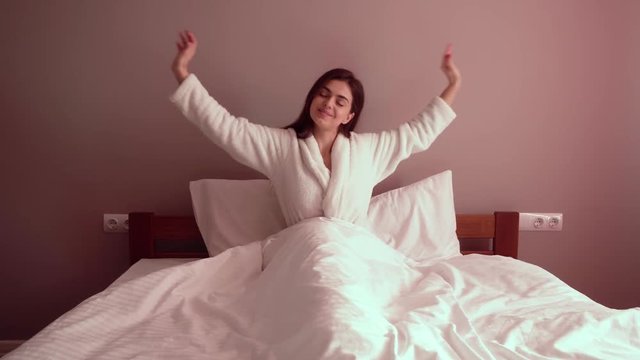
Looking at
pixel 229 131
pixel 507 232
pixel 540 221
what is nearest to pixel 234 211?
pixel 229 131

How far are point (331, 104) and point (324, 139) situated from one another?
0.42 feet

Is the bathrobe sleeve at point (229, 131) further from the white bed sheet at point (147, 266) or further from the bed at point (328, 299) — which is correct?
the white bed sheet at point (147, 266)

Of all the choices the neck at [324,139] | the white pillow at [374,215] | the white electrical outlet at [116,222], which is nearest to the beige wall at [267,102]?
the white electrical outlet at [116,222]

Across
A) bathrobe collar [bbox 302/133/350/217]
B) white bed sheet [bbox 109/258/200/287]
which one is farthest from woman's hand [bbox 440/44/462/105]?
white bed sheet [bbox 109/258/200/287]

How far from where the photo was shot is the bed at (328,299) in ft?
2.91

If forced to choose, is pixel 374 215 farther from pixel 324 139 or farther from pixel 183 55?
pixel 183 55

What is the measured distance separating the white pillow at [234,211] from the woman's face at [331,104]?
33 centimetres

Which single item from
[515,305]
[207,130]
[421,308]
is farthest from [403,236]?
[207,130]

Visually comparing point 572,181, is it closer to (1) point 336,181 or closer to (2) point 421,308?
(1) point 336,181

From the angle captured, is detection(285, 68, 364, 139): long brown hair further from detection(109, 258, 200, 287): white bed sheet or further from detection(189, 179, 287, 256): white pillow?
detection(109, 258, 200, 287): white bed sheet

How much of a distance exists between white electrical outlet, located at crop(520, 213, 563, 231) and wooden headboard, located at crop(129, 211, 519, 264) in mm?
108

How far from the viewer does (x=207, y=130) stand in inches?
56.0

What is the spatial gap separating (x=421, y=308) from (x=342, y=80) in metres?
0.78

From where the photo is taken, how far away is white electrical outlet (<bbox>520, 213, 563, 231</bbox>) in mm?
1864
